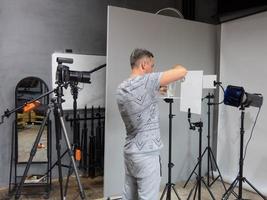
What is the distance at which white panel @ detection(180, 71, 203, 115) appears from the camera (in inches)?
107

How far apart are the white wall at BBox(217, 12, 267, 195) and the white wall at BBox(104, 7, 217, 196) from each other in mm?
241

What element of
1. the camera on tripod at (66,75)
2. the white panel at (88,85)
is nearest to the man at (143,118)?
the camera on tripod at (66,75)

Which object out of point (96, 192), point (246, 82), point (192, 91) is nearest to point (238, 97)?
point (192, 91)

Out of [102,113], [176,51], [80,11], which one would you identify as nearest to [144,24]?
[176,51]

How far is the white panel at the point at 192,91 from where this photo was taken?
2713mm

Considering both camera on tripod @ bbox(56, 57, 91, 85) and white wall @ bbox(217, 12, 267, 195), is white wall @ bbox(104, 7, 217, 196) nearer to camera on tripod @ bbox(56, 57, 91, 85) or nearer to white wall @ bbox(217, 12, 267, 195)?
white wall @ bbox(217, 12, 267, 195)

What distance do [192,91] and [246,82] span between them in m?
1.30

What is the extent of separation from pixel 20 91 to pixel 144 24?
5.39 feet

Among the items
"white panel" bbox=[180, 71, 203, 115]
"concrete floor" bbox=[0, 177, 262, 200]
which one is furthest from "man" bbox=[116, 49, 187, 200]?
"concrete floor" bbox=[0, 177, 262, 200]

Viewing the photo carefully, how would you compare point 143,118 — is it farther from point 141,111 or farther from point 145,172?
point 145,172

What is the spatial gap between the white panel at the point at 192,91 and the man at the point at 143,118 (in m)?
0.65

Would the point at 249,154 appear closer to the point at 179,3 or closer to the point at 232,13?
the point at 232,13

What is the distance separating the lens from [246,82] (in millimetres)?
3738

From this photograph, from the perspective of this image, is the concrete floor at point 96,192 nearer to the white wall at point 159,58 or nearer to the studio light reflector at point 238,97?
the white wall at point 159,58
